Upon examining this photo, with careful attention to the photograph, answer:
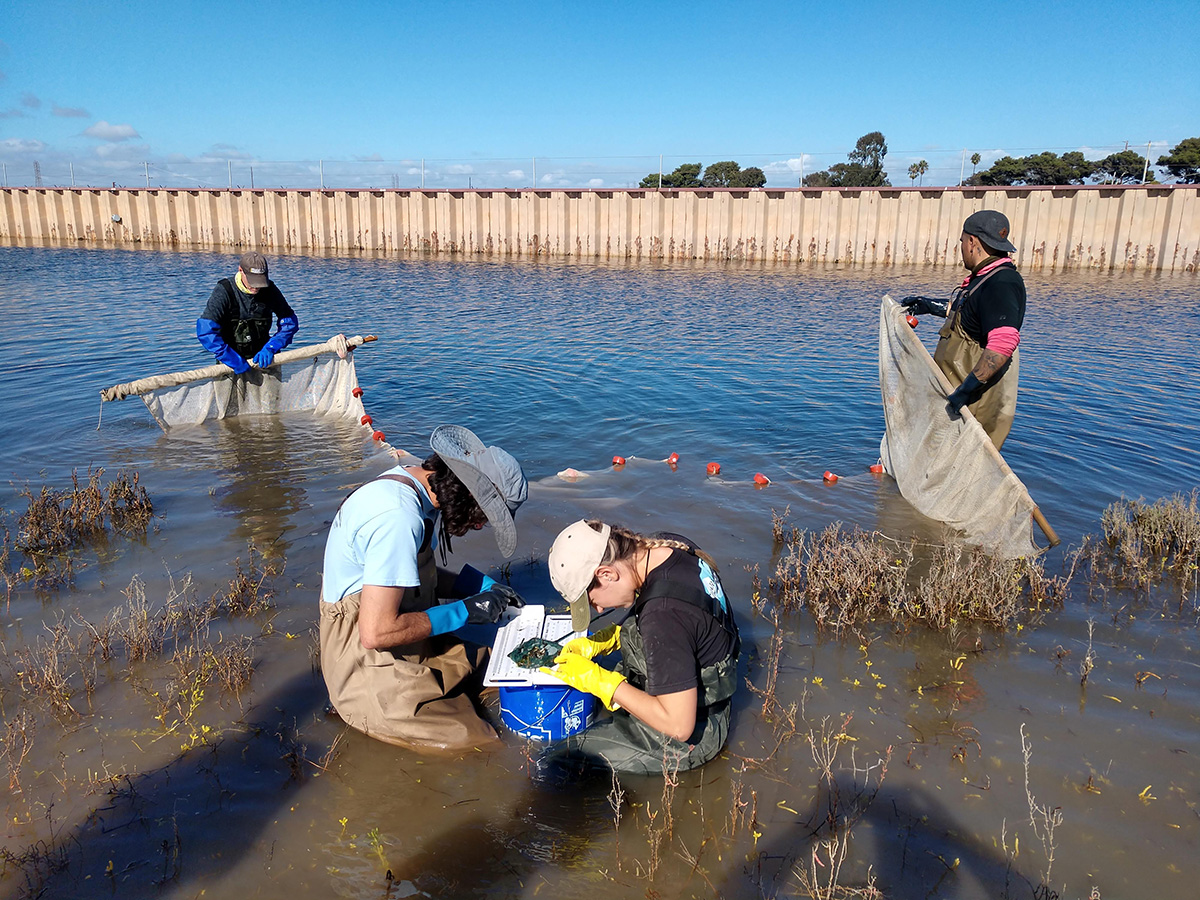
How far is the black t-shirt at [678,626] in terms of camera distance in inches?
124

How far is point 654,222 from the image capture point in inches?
1275

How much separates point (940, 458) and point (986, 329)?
52.4 inches

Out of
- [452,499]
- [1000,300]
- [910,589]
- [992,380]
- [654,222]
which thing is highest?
[654,222]

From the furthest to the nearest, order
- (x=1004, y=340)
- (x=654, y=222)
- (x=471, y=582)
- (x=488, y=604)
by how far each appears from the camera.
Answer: (x=654, y=222) → (x=1004, y=340) → (x=471, y=582) → (x=488, y=604)

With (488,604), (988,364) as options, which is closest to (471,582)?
(488,604)

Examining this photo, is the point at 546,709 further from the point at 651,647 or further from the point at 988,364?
the point at 988,364

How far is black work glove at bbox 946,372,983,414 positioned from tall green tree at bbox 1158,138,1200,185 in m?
38.7

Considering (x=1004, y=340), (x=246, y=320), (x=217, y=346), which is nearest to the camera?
(x=1004, y=340)

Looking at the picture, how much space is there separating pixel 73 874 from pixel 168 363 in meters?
11.9

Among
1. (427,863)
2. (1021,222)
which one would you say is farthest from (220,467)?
(1021,222)

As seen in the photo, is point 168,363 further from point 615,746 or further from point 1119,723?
point 1119,723

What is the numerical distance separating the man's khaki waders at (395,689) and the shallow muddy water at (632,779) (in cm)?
16

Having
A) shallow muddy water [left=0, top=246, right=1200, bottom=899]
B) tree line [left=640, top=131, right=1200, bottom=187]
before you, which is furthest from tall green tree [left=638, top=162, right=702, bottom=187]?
shallow muddy water [left=0, top=246, right=1200, bottom=899]

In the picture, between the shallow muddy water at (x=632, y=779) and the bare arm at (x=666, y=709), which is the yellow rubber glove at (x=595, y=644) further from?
the shallow muddy water at (x=632, y=779)
